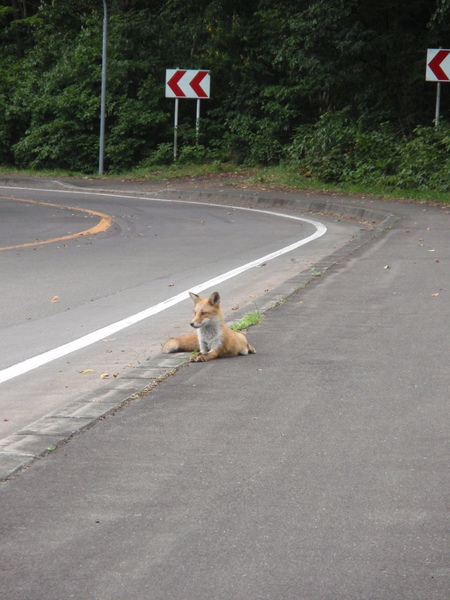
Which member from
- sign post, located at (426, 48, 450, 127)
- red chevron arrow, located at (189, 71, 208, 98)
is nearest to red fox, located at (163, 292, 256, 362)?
sign post, located at (426, 48, 450, 127)

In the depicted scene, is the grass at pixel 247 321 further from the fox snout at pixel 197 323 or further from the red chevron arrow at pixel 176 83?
the red chevron arrow at pixel 176 83

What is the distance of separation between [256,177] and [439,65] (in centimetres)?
608

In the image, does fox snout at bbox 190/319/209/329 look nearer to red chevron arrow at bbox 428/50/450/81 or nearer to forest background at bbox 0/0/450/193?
forest background at bbox 0/0/450/193

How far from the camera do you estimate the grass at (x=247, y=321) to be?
891cm

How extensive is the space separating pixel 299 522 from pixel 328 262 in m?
9.29

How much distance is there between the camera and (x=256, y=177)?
30.5m

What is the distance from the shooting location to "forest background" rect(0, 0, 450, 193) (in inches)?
1249

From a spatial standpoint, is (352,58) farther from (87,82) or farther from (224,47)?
(87,82)

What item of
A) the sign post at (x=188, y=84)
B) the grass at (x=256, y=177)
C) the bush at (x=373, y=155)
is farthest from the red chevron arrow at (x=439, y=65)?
the sign post at (x=188, y=84)

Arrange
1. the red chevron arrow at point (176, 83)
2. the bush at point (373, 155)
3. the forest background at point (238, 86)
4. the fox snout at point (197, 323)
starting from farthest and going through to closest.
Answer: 1. the red chevron arrow at point (176, 83)
2. the forest background at point (238, 86)
3. the bush at point (373, 155)
4. the fox snout at point (197, 323)

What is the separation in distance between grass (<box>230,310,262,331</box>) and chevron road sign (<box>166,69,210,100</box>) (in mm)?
26024

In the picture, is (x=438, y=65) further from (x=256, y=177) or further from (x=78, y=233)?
(x=78, y=233)

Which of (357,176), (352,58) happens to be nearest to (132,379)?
(357,176)

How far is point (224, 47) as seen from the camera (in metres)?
36.6
